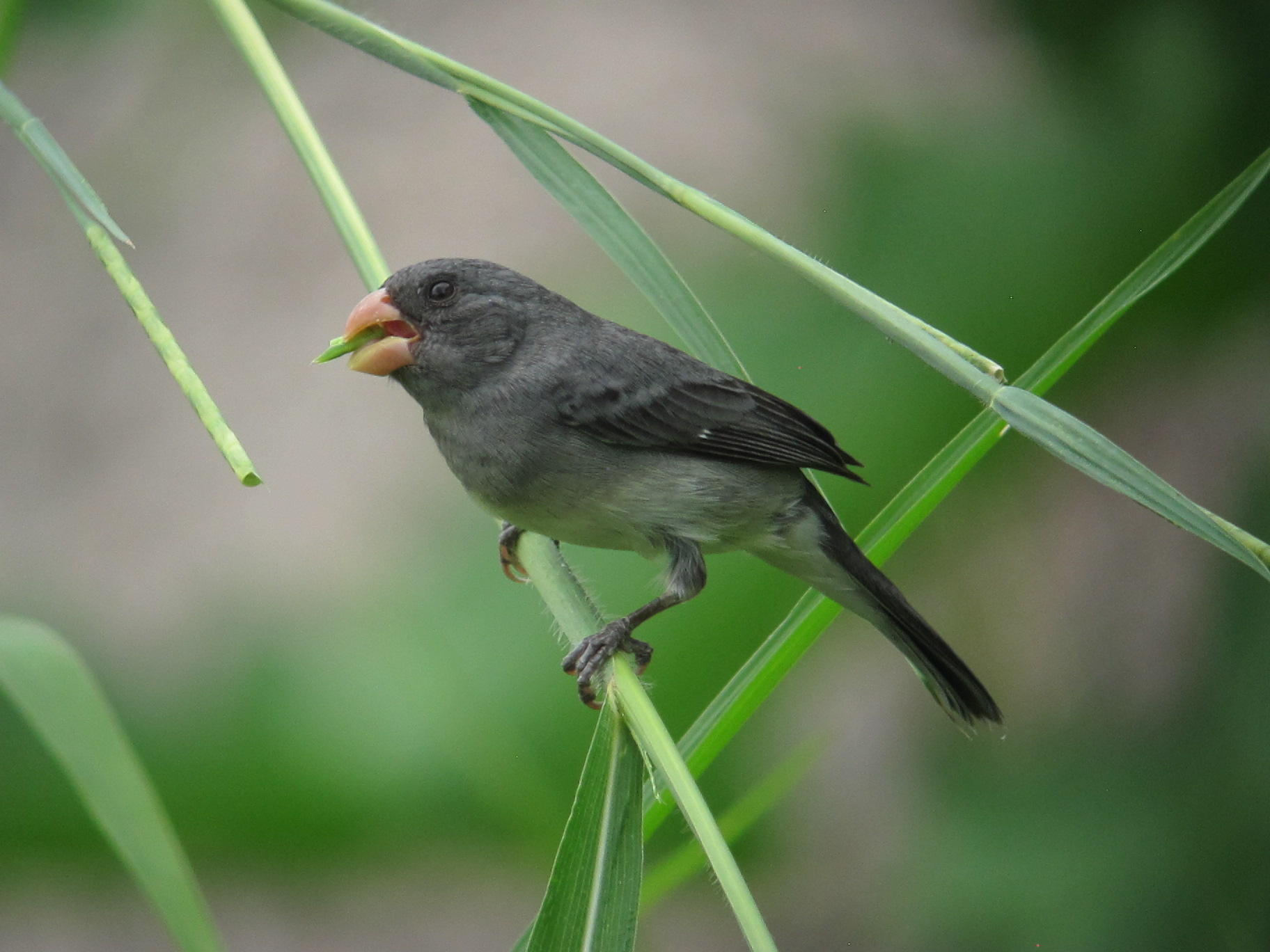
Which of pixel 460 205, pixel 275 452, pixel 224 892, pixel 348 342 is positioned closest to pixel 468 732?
pixel 348 342

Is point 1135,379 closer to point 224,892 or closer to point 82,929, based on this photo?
point 224,892

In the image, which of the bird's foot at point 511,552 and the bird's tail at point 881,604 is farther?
the bird's foot at point 511,552

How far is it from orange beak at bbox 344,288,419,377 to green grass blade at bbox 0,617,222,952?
0.94m

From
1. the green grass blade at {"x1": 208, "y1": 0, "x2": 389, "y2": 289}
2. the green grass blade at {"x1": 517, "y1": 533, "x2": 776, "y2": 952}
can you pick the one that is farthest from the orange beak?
the green grass blade at {"x1": 517, "y1": 533, "x2": 776, "y2": 952}

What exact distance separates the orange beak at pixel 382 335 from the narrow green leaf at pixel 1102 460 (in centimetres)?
108

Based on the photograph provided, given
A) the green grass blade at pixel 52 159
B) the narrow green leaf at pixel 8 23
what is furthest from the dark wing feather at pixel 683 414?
the narrow green leaf at pixel 8 23

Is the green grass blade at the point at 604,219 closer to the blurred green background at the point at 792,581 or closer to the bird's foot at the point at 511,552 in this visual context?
the bird's foot at the point at 511,552

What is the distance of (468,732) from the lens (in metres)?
2.47

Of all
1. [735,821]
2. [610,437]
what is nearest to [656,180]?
[610,437]

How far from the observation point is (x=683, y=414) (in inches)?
81.3

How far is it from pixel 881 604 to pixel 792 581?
0.61m

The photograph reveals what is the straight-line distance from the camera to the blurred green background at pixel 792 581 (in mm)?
2666

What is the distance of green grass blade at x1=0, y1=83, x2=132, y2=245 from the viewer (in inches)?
48.6

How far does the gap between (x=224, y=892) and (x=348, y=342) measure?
7.08ft
